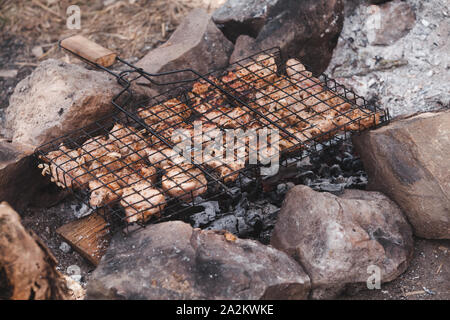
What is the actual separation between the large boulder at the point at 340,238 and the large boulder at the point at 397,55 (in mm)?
1304

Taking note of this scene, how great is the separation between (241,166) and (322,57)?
6.10 ft

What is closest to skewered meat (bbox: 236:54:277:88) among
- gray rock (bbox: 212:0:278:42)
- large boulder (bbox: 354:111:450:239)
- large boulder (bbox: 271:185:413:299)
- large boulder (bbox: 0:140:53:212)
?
gray rock (bbox: 212:0:278:42)

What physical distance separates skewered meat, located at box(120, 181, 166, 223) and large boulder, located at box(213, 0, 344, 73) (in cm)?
193

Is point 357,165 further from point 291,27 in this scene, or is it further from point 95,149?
point 95,149

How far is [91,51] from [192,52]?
3.17 ft

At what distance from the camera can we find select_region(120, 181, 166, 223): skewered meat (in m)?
3.10

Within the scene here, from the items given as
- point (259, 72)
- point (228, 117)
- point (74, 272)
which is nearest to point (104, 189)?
point (74, 272)

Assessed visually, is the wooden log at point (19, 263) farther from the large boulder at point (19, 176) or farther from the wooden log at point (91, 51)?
the wooden log at point (91, 51)

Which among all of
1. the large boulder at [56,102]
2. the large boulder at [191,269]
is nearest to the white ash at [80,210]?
the large boulder at [56,102]

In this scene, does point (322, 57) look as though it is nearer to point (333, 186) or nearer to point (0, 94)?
point (333, 186)

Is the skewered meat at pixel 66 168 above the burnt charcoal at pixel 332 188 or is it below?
above

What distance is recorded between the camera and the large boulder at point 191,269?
2.72 m

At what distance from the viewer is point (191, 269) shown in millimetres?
2809

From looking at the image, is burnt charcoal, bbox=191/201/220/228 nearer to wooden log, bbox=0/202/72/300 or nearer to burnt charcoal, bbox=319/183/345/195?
burnt charcoal, bbox=319/183/345/195
